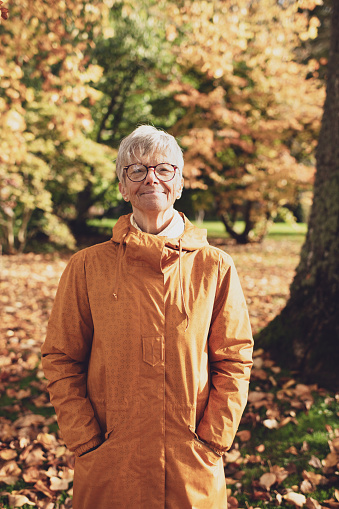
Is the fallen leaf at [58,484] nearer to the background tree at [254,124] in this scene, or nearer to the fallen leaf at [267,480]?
the fallen leaf at [267,480]

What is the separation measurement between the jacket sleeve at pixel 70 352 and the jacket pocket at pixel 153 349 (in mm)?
316

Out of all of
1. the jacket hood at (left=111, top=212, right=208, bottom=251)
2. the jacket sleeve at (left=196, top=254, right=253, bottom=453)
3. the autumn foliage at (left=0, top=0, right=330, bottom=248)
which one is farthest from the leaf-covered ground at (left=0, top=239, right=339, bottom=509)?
the autumn foliage at (left=0, top=0, right=330, bottom=248)

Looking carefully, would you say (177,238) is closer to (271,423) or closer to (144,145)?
(144,145)

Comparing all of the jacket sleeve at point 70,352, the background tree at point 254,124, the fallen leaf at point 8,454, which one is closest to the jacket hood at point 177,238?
the jacket sleeve at point 70,352

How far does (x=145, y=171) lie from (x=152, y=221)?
0.22m

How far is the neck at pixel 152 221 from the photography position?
1.76 metres

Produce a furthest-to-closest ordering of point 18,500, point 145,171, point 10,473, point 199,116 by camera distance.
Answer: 1. point 199,116
2. point 10,473
3. point 18,500
4. point 145,171

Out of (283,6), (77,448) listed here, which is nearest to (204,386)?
(77,448)

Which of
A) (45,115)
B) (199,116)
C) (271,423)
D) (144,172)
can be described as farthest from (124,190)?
(199,116)

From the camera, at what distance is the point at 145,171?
5.66ft

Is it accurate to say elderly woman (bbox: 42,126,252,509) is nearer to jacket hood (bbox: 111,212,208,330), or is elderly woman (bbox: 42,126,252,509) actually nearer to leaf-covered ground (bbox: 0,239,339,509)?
jacket hood (bbox: 111,212,208,330)

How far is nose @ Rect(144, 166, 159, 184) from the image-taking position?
66.7 inches

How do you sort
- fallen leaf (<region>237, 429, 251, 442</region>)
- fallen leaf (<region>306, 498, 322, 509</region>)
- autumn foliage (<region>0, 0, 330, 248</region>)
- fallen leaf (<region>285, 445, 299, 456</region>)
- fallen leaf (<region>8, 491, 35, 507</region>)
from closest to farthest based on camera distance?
fallen leaf (<region>306, 498, 322, 509</region>), fallen leaf (<region>8, 491, 35, 507</region>), fallen leaf (<region>285, 445, 299, 456</region>), fallen leaf (<region>237, 429, 251, 442</region>), autumn foliage (<region>0, 0, 330, 248</region>)

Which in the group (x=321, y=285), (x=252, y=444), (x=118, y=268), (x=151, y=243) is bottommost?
(x=252, y=444)
